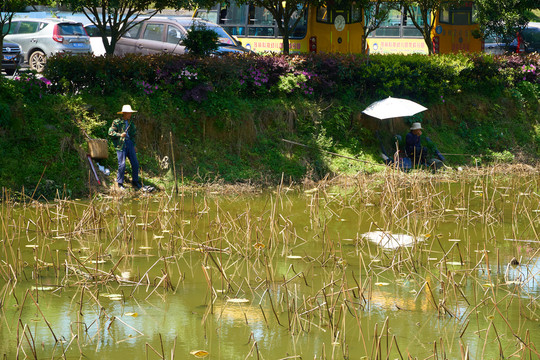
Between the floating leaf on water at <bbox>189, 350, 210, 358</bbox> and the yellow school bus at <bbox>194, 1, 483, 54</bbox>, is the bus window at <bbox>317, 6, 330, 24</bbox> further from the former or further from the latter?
the floating leaf on water at <bbox>189, 350, 210, 358</bbox>

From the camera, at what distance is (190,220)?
1044 centimetres

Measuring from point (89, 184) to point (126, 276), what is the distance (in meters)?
4.62

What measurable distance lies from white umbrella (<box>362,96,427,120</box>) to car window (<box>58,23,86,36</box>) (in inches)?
374

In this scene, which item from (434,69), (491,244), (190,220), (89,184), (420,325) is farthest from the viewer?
(434,69)

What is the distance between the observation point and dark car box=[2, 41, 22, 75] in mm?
19812

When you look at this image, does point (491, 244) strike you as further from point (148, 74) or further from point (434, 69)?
point (434, 69)

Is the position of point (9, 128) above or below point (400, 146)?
above

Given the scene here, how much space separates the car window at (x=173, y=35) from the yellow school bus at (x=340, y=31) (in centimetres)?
239

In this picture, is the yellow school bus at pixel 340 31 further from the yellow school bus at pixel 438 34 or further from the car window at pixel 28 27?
the car window at pixel 28 27

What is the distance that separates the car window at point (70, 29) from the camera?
20734 mm

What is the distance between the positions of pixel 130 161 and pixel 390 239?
532 cm

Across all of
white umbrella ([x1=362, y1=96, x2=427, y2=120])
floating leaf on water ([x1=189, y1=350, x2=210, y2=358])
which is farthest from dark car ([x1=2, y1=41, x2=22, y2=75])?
floating leaf on water ([x1=189, y1=350, x2=210, y2=358])

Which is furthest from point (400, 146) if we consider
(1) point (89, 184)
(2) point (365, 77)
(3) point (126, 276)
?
(3) point (126, 276)

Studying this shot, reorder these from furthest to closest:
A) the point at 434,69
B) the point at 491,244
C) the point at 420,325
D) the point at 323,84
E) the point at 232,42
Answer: the point at 232,42 < the point at 434,69 < the point at 323,84 < the point at 491,244 < the point at 420,325
